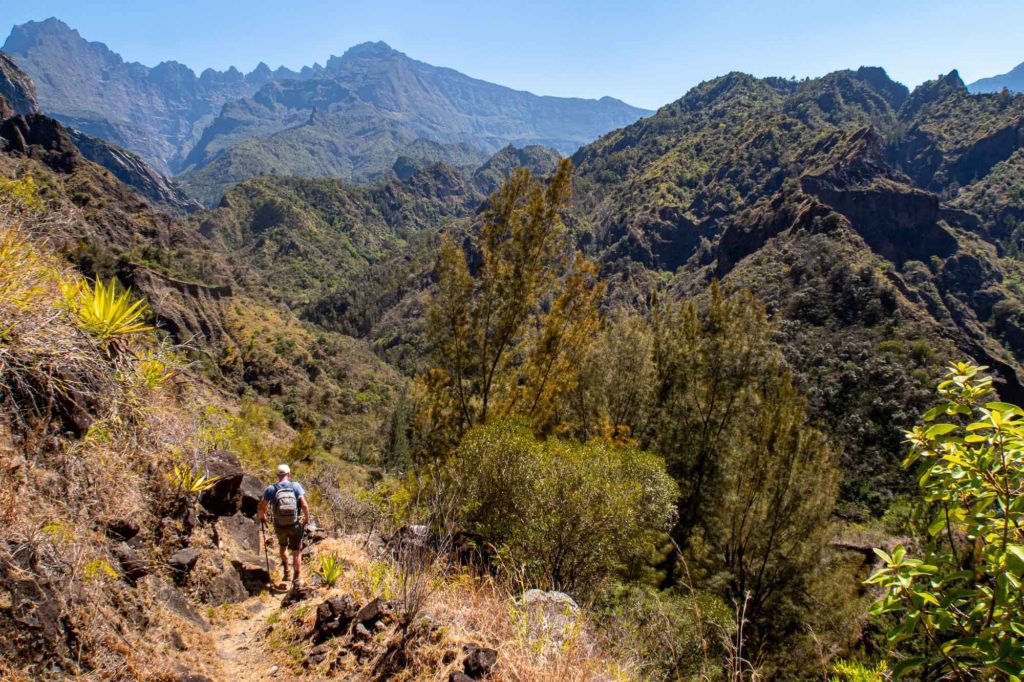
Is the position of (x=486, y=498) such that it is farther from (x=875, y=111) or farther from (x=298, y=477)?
(x=875, y=111)

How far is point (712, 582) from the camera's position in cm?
1235

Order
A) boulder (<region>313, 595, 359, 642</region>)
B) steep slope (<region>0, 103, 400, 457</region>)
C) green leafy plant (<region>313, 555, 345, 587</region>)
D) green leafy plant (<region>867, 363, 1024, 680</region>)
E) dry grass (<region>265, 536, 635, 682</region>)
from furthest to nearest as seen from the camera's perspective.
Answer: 1. steep slope (<region>0, 103, 400, 457</region>)
2. green leafy plant (<region>313, 555, 345, 587</region>)
3. boulder (<region>313, 595, 359, 642</region>)
4. dry grass (<region>265, 536, 635, 682</region>)
5. green leafy plant (<region>867, 363, 1024, 680</region>)

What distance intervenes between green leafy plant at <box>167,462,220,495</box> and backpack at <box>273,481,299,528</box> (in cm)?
104

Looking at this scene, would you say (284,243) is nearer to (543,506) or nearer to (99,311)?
(543,506)

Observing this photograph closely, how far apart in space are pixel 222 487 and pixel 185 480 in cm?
101

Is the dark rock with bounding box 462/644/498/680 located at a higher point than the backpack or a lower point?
higher

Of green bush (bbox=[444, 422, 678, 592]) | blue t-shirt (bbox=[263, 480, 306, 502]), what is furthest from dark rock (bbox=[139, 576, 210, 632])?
green bush (bbox=[444, 422, 678, 592])

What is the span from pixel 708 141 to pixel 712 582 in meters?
170

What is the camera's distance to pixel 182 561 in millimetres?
4895

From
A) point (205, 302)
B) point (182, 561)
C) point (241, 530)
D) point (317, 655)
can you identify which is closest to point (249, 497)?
point (241, 530)

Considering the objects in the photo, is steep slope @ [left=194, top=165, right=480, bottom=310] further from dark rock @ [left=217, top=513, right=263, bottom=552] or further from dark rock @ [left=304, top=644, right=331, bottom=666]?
dark rock @ [left=304, top=644, right=331, bottom=666]

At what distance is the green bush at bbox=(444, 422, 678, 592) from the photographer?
8.03m

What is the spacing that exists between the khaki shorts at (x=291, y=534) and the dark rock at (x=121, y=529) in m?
A: 2.10

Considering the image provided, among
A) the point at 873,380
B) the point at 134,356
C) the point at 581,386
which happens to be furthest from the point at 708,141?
the point at 134,356
